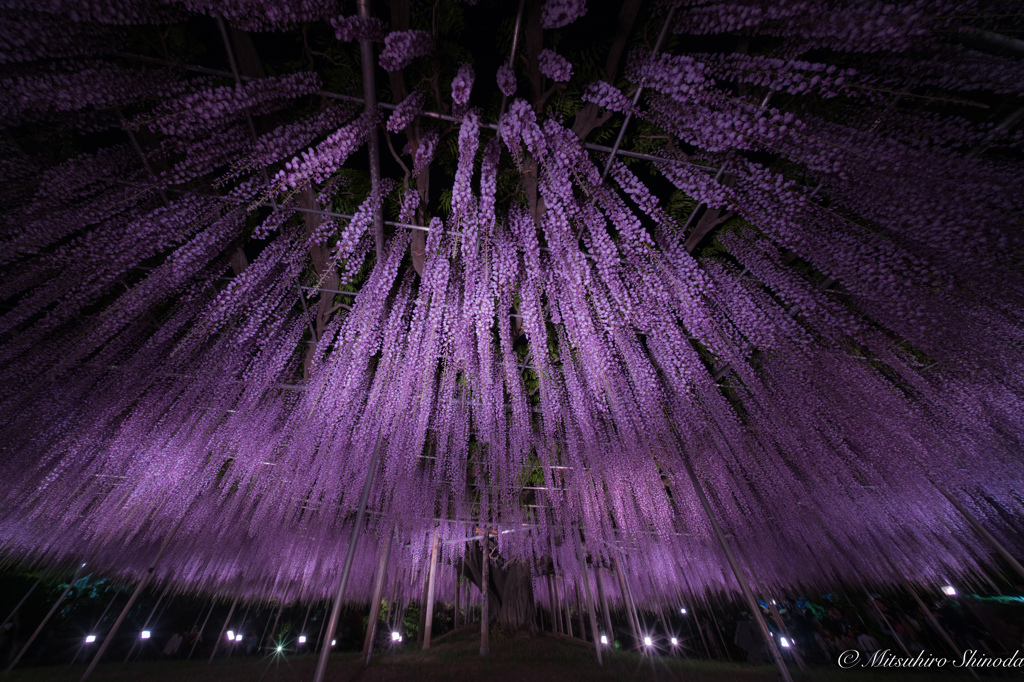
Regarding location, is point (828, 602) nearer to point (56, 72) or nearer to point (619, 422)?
point (619, 422)

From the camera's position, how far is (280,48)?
2766 millimetres

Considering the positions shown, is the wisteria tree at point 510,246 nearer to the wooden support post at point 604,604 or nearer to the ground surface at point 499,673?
the ground surface at point 499,673

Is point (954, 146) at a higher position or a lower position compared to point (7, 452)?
lower

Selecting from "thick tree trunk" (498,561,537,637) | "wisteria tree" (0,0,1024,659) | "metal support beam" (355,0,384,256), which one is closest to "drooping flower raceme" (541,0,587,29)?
"wisteria tree" (0,0,1024,659)

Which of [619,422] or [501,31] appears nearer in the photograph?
[501,31]

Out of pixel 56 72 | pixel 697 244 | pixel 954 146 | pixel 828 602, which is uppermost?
pixel 697 244

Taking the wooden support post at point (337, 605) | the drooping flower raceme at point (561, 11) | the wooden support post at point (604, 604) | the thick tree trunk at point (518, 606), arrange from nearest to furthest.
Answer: the drooping flower raceme at point (561, 11), the wooden support post at point (337, 605), the wooden support post at point (604, 604), the thick tree trunk at point (518, 606)

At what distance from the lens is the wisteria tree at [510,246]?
264 centimetres

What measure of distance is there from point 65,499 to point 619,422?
1262cm

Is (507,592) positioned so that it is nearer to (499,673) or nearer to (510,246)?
(499,673)

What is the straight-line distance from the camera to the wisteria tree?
2641 mm

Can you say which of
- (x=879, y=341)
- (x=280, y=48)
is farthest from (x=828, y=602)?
(x=280, y=48)

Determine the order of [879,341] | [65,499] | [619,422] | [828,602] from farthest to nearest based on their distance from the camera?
1. [828,602]
2. [65,499]
3. [619,422]
4. [879,341]

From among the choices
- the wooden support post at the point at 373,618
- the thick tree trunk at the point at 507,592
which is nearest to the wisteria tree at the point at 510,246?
the wooden support post at the point at 373,618
